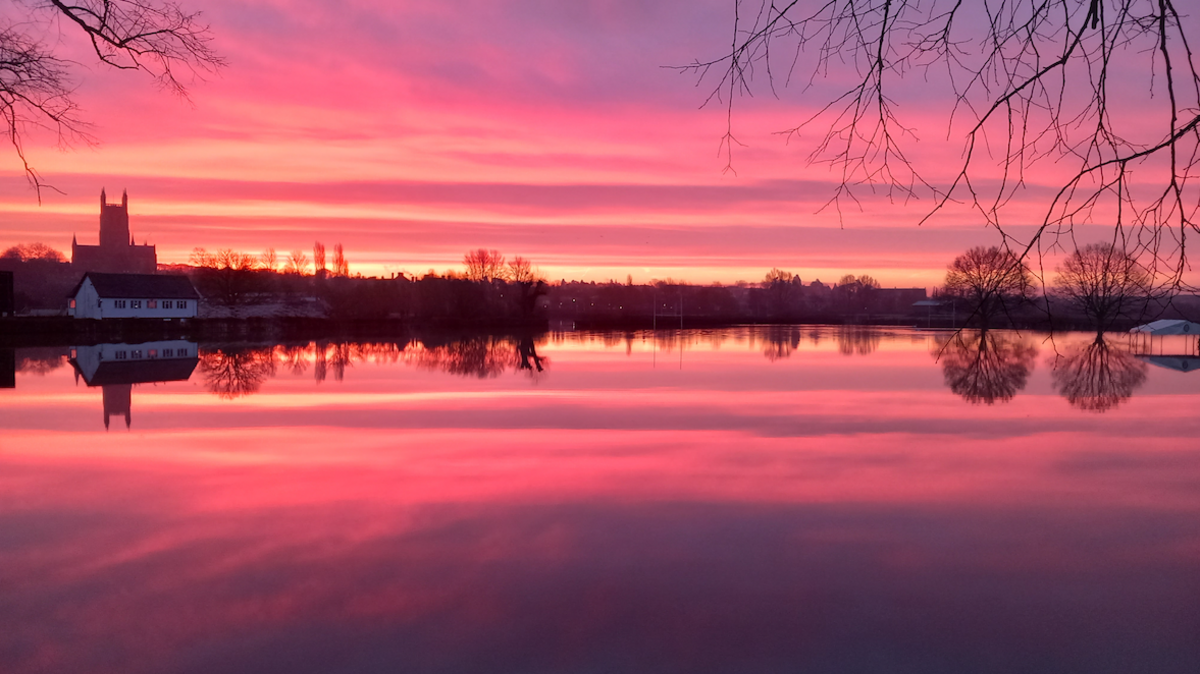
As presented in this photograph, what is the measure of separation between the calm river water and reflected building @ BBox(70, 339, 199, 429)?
60.7 inches

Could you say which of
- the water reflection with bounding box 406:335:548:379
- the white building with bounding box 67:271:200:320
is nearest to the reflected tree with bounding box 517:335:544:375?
the water reflection with bounding box 406:335:548:379

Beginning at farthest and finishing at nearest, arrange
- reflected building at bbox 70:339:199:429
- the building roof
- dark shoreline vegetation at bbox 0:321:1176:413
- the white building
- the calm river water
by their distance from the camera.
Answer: the building roof → the white building → dark shoreline vegetation at bbox 0:321:1176:413 → reflected building at bbox 70:339:199:429 → the calm river water

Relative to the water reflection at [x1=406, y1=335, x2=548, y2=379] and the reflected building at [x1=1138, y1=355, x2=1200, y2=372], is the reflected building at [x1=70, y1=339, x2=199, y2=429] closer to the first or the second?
the water reflection at [x1=406, y1=335, x2=548, y2=379]

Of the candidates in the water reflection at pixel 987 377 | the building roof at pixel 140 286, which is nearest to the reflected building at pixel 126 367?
the water reflection at pixel 987 377

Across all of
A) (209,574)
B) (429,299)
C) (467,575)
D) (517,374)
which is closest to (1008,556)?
(467,575)

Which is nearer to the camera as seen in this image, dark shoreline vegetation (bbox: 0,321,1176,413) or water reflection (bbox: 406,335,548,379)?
dark shoreline vegetation (bbox: 0,321,1176,413)

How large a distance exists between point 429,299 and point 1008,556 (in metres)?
101

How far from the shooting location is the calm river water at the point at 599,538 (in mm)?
6168

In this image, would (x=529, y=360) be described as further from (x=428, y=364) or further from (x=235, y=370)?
(x=235, y=370)

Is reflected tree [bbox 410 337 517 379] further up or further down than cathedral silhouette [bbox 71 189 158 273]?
further down

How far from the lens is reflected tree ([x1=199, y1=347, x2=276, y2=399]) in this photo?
920 inches

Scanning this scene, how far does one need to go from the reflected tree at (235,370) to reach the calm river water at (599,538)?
3759 millimetres

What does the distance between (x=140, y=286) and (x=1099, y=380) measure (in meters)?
71.3

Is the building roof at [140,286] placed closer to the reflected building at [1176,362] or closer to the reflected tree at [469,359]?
the reflected tree at [469,359]
